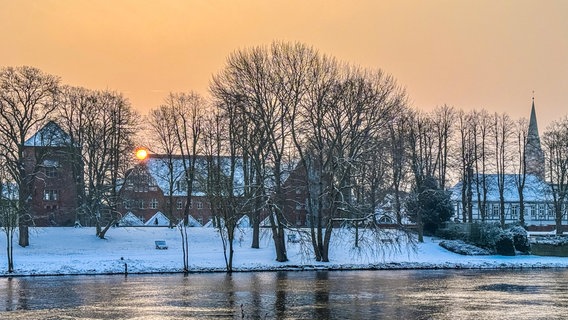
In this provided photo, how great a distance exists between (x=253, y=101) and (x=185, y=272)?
12.5 metres

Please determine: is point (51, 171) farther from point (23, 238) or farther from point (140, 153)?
point (23, 238)

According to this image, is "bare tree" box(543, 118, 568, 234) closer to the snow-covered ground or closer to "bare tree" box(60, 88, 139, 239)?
the snow-covered ground

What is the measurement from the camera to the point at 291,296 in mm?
31578

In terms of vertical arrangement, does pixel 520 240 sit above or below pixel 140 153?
below

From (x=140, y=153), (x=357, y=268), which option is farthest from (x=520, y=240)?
(x=140, y=153)

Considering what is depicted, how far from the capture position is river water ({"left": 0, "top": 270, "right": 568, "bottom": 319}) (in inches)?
1014

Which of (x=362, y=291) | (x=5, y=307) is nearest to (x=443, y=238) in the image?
(x=362, y=291)

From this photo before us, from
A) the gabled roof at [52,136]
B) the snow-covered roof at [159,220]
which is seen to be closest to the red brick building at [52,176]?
the gabled roof at [52,136]

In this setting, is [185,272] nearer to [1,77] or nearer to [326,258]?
[326,258]

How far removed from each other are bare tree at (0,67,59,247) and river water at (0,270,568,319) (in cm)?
1511

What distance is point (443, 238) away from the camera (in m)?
66.6

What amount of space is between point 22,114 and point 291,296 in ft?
111

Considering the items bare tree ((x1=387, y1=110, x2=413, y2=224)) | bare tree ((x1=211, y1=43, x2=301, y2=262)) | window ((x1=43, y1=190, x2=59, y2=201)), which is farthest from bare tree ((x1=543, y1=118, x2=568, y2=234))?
window ((x1=43, y1=190, x2=59, y2=201))

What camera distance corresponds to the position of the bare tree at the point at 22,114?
5422 cm
